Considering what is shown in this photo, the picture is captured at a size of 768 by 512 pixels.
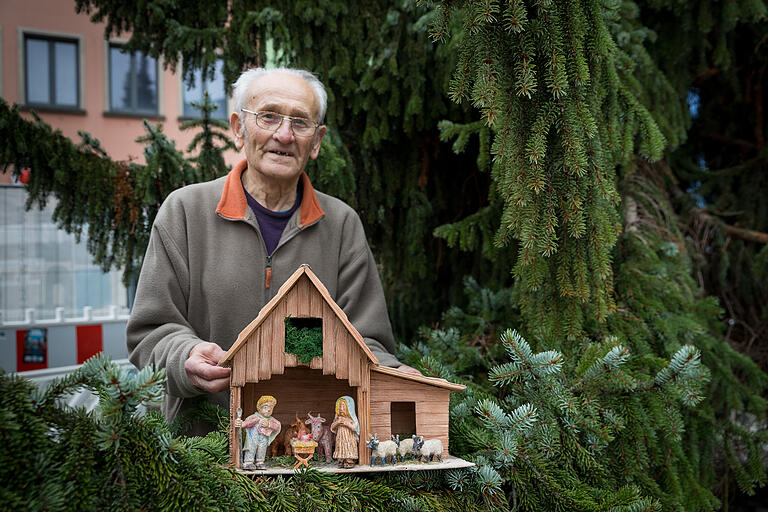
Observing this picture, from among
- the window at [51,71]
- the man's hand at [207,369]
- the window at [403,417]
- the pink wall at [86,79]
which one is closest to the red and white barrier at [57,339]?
the pink wall at [86,79]

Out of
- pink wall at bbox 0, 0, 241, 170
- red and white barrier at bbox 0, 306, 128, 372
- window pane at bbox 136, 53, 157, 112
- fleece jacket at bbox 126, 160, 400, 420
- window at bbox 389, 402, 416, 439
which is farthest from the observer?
window pane at bbox 136, 53, 157, 112

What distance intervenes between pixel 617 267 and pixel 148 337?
1.65 m

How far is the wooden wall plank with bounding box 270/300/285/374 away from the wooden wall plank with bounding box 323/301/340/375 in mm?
85

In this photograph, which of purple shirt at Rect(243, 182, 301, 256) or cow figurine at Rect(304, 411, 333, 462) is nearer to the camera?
cow figurine at Rect(304, 411, 333, 462)

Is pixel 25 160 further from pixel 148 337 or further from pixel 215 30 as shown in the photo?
pixel 148 337

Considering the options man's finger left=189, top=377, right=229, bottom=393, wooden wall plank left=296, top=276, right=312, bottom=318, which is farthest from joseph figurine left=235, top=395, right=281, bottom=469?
wooden wall plank left=296, top=276, right=312, bottom=318

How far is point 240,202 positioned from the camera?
1619 millimetres

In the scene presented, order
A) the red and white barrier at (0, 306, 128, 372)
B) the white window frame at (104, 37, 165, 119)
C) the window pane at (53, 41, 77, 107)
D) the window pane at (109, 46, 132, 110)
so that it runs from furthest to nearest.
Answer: the window pane at (109, 46, 132, 110), the white window frame at (104, 37, 165, 119), the window pane at (53, 41, 77, 107), the red and white barrier at (0, 306, 128, 372)

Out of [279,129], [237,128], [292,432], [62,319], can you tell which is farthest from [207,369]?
[62,319]

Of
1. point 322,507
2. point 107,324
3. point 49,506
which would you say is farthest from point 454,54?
point 107,324

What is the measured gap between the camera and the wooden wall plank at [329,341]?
1222mm

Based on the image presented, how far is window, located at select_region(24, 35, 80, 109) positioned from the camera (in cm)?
730

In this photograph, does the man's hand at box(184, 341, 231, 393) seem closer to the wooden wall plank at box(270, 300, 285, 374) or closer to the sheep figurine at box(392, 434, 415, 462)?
the wooden wall plank at box(270, 300, 285, 374)

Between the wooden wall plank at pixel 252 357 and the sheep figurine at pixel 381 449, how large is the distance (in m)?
0.27
